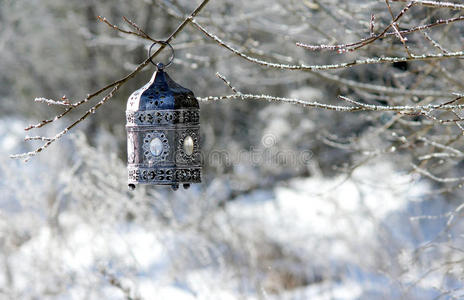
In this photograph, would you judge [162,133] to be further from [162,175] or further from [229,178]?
[229,178]

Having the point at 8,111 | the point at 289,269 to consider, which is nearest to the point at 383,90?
the point at 289,269

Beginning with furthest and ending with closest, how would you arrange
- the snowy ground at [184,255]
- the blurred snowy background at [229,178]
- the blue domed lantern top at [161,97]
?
the blurred snowy background at [229,178] → the snowy ground at [184,255] → the blue domed lantern top at [161,97]

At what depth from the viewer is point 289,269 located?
7.58 metres

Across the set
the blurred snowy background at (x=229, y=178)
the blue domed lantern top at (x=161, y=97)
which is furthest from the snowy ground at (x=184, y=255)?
the blue domed lantern top at (x=161, y=97)

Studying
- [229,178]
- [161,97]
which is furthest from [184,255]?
[229,178]

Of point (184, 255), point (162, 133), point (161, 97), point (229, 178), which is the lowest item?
point (184, 255)

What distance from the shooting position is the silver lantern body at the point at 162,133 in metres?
2.93

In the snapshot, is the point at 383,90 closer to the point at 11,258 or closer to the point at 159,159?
the point at 159,159

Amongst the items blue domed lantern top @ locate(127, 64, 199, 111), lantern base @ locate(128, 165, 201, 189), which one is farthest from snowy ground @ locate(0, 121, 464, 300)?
blue domed lantern top @ locate(127, 64, 199, 111)

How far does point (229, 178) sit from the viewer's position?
9.55m

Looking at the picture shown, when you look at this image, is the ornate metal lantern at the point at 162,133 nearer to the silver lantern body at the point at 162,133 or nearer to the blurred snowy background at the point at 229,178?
the silver lantern body at the point at 162,133

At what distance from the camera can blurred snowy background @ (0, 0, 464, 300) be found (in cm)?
512

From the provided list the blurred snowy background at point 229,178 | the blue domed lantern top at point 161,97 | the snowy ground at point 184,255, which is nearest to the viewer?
the blue domed lantern top at point 161,97

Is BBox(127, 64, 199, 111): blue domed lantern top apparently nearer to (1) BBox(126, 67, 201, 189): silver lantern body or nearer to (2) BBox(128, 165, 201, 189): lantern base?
(1) BBox(126, 67, 201, 189): silver lantern body
